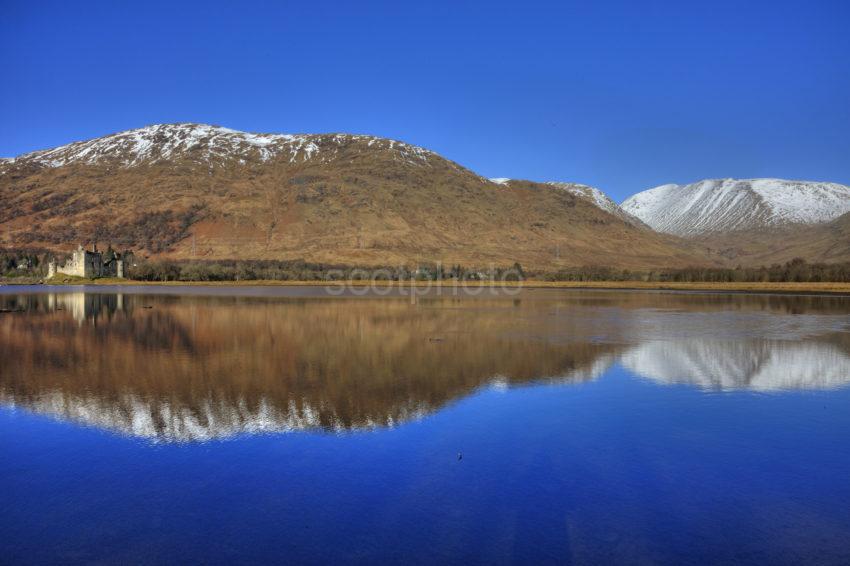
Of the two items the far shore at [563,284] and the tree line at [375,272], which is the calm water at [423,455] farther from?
the tree line at [375,272]

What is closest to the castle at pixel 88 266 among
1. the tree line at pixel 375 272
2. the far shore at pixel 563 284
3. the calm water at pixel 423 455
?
the tree line at pixel 375 272

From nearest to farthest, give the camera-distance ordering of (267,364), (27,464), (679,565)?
1. (679,565)
2. (27,464)
3. (267,364)

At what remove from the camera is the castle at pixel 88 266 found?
452 ft

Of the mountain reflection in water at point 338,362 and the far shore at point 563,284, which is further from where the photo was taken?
the far shore at point 563,284

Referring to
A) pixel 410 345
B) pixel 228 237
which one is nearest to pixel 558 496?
pixel 410 345

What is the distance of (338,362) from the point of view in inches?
887

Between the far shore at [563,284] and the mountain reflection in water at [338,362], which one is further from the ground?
the far shore at [563,284]

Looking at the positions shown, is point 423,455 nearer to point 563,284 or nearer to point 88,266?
point 563,284

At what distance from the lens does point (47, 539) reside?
820cm

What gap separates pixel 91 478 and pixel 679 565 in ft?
29.5

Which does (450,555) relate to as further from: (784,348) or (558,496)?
(784,348)

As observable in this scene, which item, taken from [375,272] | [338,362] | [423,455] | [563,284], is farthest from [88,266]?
[423,455]

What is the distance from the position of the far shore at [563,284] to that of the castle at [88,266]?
525 cm

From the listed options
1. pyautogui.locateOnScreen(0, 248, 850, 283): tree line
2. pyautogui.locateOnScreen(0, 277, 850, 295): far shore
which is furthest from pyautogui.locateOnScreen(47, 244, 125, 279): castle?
pyautogui.locateOnScreen(0, 277, 850, 295): far shore
